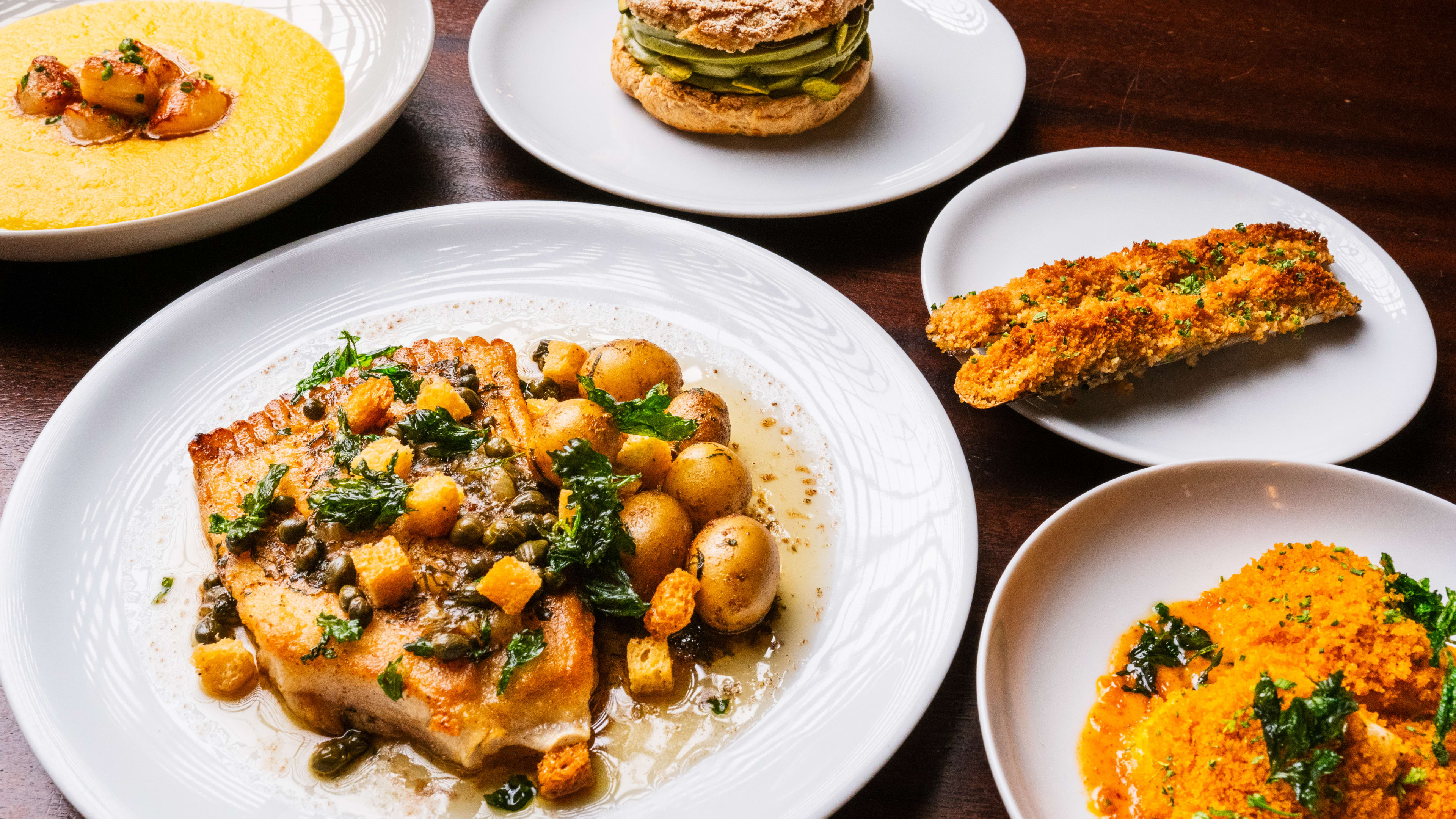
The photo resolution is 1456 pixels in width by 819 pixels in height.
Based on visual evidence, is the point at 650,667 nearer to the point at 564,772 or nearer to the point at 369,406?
the point at 564,772

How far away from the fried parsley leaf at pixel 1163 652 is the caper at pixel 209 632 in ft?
8.37

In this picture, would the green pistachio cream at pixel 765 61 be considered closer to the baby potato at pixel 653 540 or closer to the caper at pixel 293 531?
the baby potato at pixel 653 540

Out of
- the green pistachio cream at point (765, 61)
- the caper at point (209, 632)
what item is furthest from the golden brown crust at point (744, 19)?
the caper at point (209, 632)

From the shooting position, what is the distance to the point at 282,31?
14.6 feet

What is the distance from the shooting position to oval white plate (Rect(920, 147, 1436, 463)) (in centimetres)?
319

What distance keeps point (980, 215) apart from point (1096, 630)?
1.96 meters

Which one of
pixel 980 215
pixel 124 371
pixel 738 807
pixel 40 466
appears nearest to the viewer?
pixel 738 807

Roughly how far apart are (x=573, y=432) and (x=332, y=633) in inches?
33.2

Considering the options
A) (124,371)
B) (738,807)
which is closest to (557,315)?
(124,371)

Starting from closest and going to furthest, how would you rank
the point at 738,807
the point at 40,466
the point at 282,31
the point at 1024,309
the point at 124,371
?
the point at 738,807
the point at 40,466
the point at 124,371
the point at 1024,309
the point at 282,31

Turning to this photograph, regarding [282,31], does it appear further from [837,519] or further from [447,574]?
[837,519]

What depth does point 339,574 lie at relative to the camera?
2.45m

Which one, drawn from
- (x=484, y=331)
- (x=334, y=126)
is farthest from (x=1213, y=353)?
(x=334, y=126)

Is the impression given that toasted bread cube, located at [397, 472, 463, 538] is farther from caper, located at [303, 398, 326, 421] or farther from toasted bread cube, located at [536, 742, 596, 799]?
toasted bread cube, located at [536, 742, 596, 799]
